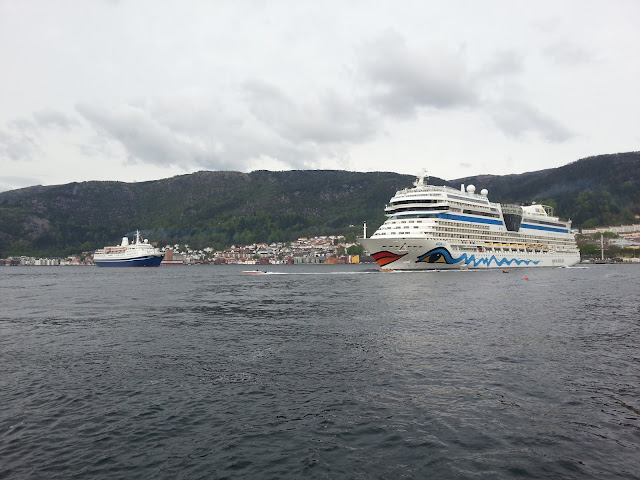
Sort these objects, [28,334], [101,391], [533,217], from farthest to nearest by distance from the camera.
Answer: [533,217], [28,334], [101,391]

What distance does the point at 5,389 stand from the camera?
16.9m

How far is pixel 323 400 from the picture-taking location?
1520 cm

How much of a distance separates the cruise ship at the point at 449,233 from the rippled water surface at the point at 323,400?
59612mm

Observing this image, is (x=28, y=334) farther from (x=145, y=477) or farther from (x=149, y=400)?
(x=145, y=477)

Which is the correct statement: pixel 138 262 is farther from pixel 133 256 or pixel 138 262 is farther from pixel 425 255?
pixel 425 255

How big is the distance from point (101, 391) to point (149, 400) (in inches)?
103

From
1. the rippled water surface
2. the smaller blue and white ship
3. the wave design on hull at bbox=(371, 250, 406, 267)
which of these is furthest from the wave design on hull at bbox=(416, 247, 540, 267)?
the smaller blue and white ship

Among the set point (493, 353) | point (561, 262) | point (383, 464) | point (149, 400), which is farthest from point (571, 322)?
point (561, 262)

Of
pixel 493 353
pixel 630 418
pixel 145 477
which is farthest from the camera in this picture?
pixel 493 353

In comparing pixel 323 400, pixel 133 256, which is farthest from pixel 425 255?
pixel 133 256

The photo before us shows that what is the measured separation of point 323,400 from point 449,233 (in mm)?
85430

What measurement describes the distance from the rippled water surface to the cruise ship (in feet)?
196

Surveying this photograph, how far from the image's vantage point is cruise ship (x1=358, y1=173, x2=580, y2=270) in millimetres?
91125

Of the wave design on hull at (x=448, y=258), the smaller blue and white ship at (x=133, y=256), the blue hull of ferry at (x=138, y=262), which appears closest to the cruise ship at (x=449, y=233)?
the wave design on hull at (x=448, y=258)
